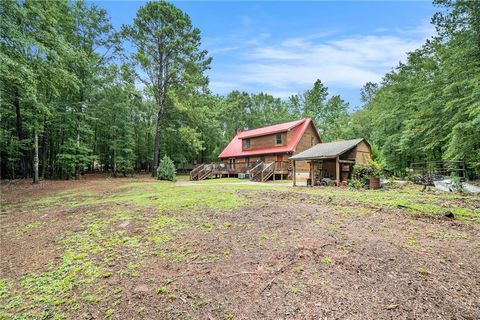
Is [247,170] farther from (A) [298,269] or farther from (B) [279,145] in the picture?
(A) [298,269]

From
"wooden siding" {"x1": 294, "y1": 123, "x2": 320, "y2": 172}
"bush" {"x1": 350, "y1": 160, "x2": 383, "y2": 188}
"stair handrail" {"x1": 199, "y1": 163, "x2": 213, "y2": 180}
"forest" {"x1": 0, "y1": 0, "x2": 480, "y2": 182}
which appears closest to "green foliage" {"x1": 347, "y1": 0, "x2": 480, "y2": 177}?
"forest" {"x1": 0, "y1": 0, "x2": 480, "y2": 182}

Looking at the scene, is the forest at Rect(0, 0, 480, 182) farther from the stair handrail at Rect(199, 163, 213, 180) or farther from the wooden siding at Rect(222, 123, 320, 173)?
the wooden siding at Rect(222, 123, 320, 173)

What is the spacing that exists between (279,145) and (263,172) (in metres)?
5.49

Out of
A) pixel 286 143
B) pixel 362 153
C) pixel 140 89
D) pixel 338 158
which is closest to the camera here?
pixel 338 158

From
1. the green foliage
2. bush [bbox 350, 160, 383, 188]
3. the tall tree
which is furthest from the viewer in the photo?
the tall tree

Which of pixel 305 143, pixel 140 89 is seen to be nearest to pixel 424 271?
pixel 305 143

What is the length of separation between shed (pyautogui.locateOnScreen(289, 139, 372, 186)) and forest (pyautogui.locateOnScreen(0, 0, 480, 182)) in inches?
172

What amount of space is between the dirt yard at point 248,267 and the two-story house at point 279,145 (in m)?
15.9

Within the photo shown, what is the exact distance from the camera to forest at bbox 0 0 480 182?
38.5ft

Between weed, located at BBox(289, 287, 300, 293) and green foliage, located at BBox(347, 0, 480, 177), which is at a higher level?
green foliage, located at BBox(347, 0, 480, 177)

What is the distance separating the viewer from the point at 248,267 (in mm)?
3434

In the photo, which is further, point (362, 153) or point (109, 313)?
point (362, 153)

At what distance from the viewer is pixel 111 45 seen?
21812mm

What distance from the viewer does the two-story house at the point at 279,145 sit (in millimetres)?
22938
